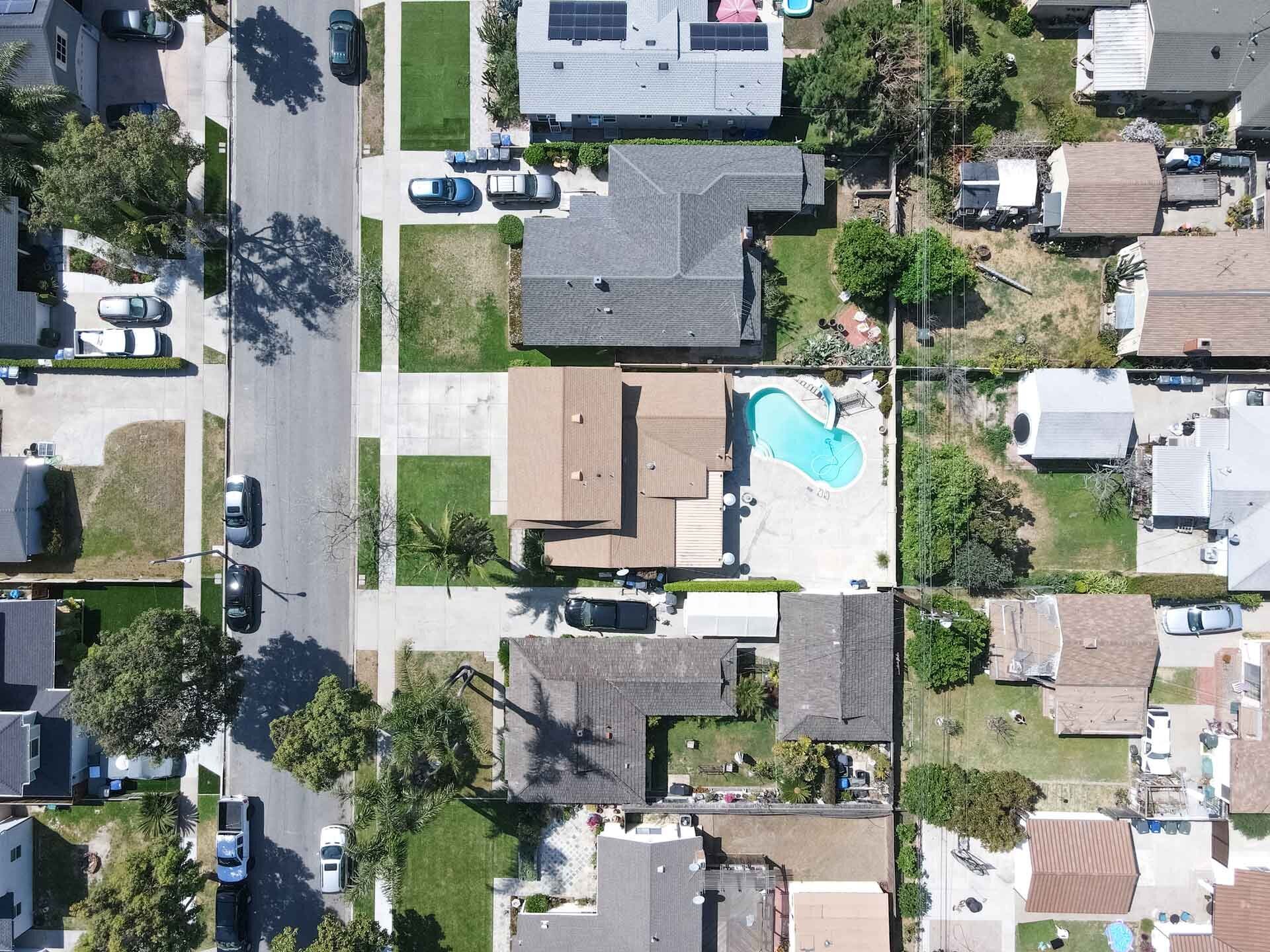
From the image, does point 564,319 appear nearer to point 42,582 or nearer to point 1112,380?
point 1112,380

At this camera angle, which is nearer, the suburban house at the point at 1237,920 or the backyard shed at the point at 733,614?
the suburban house at the point at 1237,920

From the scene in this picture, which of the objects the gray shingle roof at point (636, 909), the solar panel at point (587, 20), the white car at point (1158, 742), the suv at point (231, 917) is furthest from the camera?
the suv at point (231, 917)

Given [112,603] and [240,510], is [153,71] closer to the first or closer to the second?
[240,510]

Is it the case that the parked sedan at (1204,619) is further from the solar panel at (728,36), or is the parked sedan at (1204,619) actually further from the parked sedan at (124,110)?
the parked sedan at (124,110)

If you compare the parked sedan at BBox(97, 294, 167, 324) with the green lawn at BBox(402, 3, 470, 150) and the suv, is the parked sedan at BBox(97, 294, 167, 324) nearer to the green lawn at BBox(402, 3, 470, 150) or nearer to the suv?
the green lawn at BBox(402, 3, 470, 150)

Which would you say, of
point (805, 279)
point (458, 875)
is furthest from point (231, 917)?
point (805, 279)

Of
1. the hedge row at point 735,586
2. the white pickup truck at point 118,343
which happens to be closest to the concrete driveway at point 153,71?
the white pickup truck at point 118,343
